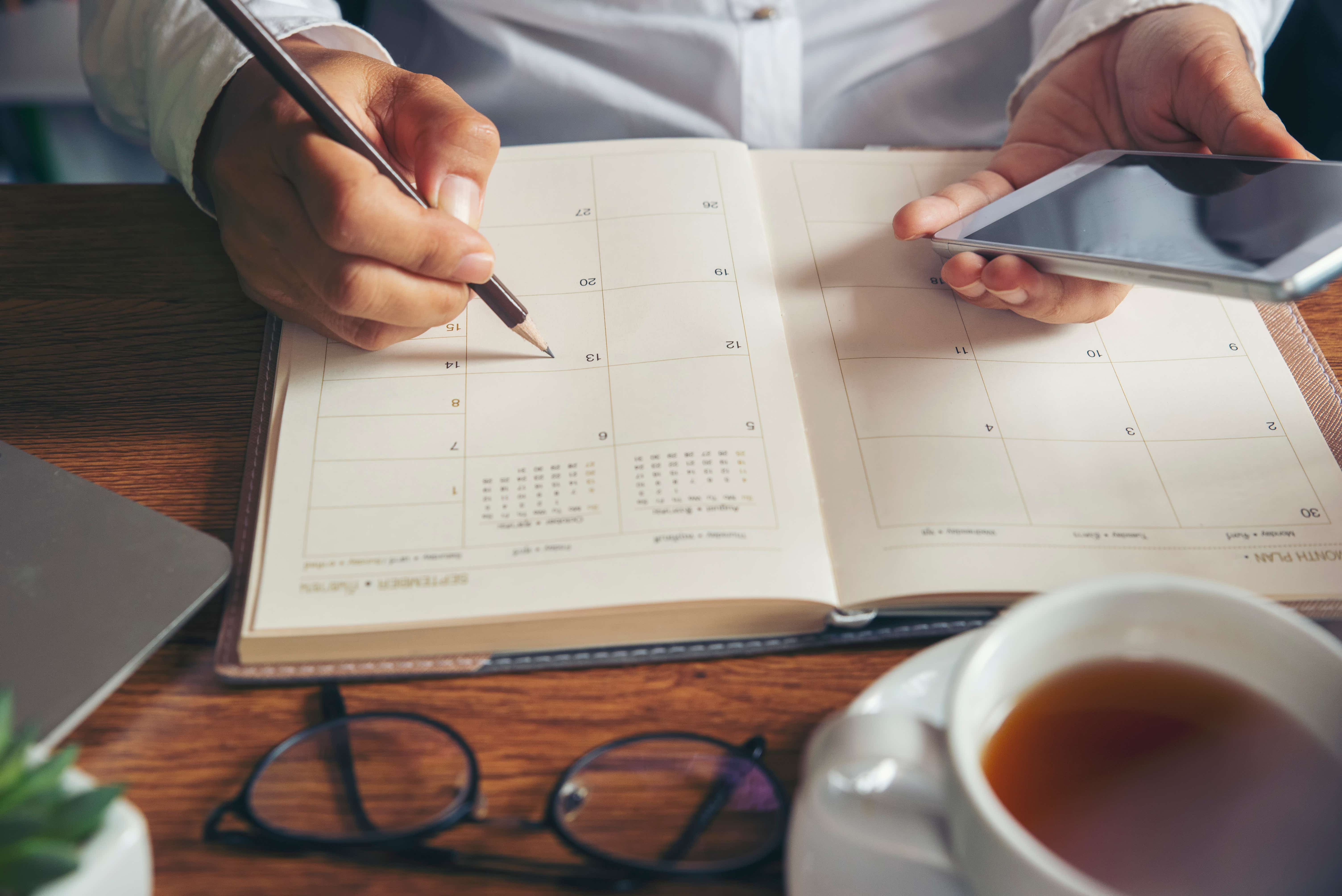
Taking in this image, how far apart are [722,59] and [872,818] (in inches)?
27.8

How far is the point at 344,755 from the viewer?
39cm

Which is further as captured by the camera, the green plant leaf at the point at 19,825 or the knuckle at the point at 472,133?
the knuckle at the point at 472,133

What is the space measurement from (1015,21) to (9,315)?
92 centimetres

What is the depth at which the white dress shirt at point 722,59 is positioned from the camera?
72cm

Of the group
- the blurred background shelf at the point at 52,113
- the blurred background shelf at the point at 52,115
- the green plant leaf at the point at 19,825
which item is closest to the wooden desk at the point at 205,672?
the green plant leaf at the point at 19,825

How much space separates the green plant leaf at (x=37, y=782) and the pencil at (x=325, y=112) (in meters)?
0.31

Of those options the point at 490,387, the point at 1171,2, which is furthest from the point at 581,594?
the point at 1171,2

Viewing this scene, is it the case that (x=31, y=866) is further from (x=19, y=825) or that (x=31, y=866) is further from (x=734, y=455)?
(x=734, y=455)

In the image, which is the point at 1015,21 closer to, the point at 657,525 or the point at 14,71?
the point at 657,525

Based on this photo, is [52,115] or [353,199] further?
[52,115]

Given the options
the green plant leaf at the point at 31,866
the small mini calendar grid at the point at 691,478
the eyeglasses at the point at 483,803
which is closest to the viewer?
the green plant leaf at the point at 31,866

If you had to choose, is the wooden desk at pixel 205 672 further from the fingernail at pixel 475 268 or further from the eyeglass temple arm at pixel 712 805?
the fingernail at pixel 475 268

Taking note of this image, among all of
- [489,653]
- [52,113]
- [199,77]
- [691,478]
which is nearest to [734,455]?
[691,478]

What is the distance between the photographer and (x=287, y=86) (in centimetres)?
48
